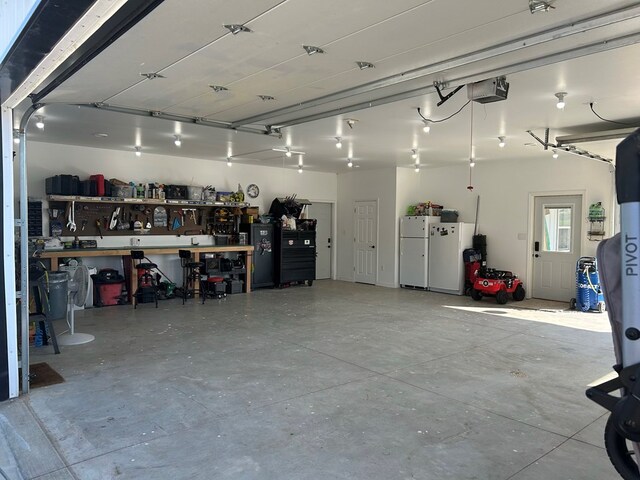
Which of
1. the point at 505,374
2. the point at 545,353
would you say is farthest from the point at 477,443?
the point at 545,353

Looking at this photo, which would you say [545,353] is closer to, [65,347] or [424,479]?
[424,479]

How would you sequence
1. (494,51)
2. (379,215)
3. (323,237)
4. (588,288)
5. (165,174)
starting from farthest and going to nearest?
(323,237), (379,215), (165,174), (588,288), (494,51)

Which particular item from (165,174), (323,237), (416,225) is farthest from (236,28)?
(323,237)

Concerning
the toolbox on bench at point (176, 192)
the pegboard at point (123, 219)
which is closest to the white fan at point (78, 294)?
the pegboard at point (123, 219)

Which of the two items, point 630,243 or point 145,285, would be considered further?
point 145,285

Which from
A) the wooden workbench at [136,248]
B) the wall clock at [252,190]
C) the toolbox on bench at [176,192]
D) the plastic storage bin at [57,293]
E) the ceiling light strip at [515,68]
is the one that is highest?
the ceiling light strip at [515,68]

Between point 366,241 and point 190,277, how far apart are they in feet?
14.7

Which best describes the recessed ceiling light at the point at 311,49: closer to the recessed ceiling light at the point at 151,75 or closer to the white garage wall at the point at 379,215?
the recessed ceiling light at the point at 151,75

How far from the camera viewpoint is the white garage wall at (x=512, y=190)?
8.37 meters

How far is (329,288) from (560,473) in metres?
7.83

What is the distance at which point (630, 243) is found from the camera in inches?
56.0

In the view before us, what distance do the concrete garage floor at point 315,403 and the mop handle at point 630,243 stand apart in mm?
1690

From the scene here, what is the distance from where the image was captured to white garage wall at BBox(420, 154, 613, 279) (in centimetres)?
837

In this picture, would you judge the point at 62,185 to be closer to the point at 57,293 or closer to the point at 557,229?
A: the point at 57,293
